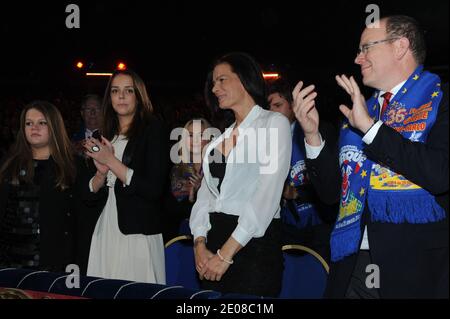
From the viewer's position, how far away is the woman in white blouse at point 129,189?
3.16 meters

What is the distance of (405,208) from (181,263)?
1.59m

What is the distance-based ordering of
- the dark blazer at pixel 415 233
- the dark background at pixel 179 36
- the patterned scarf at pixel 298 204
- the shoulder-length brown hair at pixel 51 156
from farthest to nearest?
1. the dark background at pixel 179 36
2. the patterned scarf at pixel 298 204
3. the shoulder-length brown hair at pixel 51 156
4. the dark blazer at pixel 415 233

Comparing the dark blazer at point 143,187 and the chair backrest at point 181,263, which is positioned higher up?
the dark blazer at point 143,187

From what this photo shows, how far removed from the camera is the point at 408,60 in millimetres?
2270

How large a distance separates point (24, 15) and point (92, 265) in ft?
25.3

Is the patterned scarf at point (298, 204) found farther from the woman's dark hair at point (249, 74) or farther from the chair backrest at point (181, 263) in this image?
the woman's dark hair at point (249, 74)

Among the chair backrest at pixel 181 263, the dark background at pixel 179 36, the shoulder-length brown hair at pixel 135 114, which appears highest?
the dark background at pixel 179 36

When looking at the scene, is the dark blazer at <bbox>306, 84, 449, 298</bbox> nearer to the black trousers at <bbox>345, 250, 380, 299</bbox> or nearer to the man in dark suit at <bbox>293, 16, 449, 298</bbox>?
the man in dark suit at <bbox>293, 16, 449, 298</bbox>

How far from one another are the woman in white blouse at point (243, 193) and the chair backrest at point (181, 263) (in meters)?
0.48

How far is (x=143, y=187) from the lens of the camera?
3.13m

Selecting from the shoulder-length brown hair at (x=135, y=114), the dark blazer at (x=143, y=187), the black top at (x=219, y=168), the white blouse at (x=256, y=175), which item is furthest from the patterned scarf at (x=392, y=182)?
the shoulder-length brown hair at (x=135, y=114)

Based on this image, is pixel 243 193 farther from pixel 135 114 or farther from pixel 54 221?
pixel 54 221

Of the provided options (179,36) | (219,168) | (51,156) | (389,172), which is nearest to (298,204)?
(219,168)
